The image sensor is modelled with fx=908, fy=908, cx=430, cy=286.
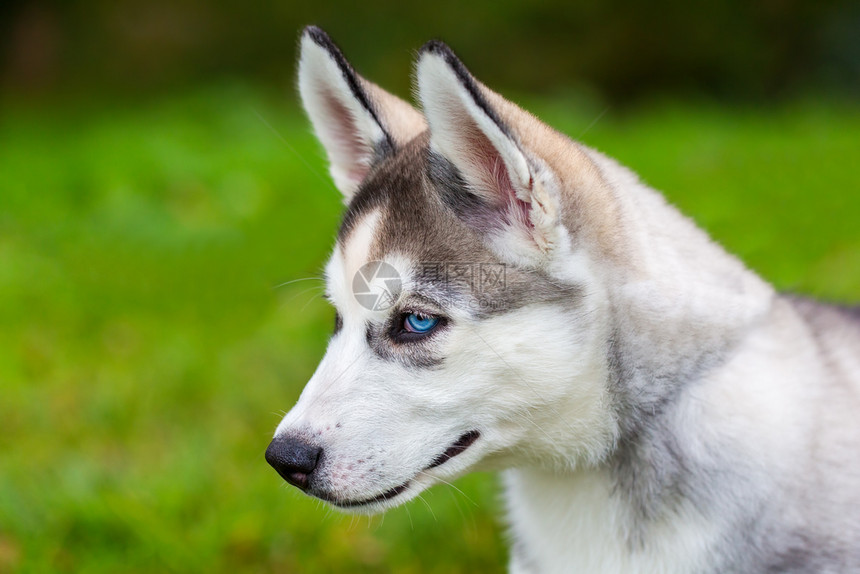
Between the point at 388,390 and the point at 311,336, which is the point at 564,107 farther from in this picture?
the point at 388,390

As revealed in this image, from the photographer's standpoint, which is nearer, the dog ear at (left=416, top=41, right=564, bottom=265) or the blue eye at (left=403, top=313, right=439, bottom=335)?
the dog ear at (left=416, top=41, right=564, bottom=265)

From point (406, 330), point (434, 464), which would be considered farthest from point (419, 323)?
point (434, 464)

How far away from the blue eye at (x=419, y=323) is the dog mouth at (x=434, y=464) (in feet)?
1.03

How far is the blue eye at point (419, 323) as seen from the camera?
2.48 m

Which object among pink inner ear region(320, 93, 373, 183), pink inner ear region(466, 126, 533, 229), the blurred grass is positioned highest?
pink inner ear region(466, 126, 533, 229)

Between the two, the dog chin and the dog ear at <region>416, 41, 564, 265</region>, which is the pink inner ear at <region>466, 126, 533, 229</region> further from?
the dog chin

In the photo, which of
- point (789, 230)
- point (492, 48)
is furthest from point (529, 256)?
point (492, 48)

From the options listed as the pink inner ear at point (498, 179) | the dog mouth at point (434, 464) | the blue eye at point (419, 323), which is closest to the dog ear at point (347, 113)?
the pink inner ear at point (498, 179)

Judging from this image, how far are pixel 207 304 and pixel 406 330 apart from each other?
4.05m

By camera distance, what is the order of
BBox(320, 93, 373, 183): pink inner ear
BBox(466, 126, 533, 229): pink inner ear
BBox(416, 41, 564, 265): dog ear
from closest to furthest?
BBox(416, 41, 564, 265): dog ear < BBox(466, 126, 533, 229): pink inner ear < BBox(320, 93, 373, 183): pink inner ear

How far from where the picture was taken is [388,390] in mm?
2471

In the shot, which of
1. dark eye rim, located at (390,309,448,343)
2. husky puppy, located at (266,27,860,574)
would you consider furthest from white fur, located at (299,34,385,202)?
dark eye rim, located at (390,309,448,343)

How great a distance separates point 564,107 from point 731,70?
4.72 metres

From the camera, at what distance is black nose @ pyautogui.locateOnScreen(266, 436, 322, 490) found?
2.40 meters
